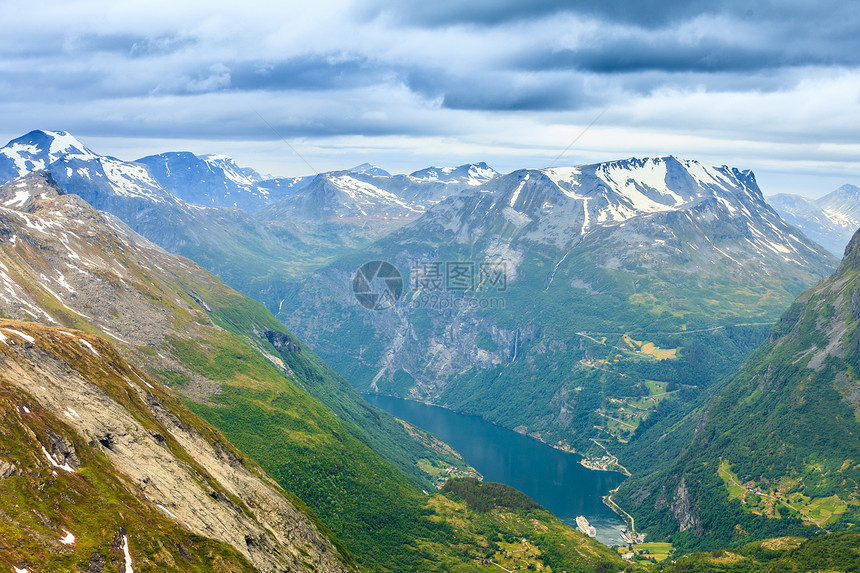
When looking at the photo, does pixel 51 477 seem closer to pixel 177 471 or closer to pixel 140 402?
pixel 177 471

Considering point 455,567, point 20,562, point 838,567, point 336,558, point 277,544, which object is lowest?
point 455,567

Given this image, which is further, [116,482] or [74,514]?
[116,482]

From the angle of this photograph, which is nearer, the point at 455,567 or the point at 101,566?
the point at 101,566

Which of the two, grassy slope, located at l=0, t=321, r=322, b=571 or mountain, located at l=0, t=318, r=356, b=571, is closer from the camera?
grassy slope, located at l=0, t=321, r=322, b=571

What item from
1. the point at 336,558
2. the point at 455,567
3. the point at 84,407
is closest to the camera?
the point at 84,407

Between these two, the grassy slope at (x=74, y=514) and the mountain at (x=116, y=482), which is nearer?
the grassy slope at (x=74, y=514)

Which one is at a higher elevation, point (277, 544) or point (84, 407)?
point (84, 407)

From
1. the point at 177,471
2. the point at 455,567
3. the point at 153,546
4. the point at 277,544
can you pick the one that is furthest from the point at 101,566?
the point at 455,567

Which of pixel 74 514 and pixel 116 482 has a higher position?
pixel 74 514
